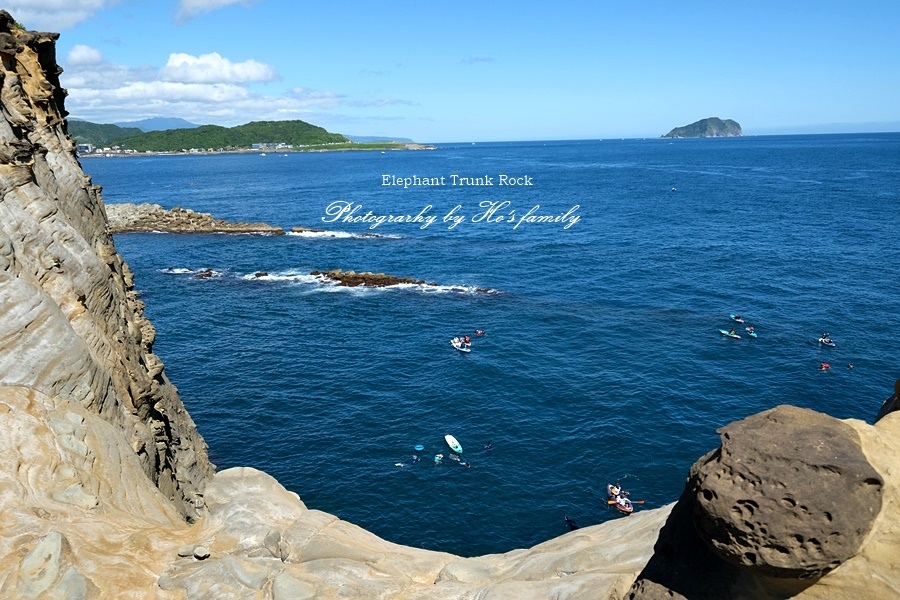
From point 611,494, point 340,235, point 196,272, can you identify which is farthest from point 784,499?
point 340,235

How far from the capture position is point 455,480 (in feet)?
132

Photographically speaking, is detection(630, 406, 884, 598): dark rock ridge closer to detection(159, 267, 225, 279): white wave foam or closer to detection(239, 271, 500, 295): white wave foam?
detection(239, 271, 500, 295): white wave foam

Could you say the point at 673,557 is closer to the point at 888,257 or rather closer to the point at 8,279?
the point at 8,279

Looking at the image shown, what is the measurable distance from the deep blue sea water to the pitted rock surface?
25.1 meters

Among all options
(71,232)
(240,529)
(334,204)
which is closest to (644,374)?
(240,529)

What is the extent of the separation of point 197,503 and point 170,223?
364ft

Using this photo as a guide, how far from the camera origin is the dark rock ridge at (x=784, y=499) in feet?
33.9

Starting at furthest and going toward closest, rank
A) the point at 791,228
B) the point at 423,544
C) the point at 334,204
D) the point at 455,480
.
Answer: the point at 334,204 → the point at 791,228 → the point at 455,480 → the point at 423,544

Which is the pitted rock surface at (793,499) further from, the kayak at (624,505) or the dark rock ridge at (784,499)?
the kayak at (624,505)

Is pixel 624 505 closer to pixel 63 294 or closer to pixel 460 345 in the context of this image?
pixel 460 345

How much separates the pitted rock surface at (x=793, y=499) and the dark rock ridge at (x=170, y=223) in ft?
382

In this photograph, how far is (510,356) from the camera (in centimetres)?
5741

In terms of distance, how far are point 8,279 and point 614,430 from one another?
1525 inches

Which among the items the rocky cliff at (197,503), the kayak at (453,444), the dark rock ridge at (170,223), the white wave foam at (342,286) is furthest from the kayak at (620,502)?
the dark rock ridge at (170,223)
